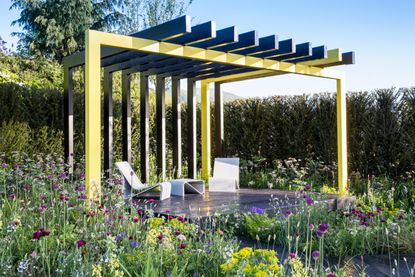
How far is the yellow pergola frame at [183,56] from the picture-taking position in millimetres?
5871

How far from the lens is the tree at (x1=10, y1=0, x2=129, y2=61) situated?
23391mm

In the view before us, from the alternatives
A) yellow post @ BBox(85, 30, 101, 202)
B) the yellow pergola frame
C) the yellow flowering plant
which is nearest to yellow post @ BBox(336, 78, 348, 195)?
the yellow pergola frame

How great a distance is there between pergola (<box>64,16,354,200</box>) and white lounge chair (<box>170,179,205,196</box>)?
4.10 feet

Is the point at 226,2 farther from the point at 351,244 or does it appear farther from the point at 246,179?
the point at 351,244

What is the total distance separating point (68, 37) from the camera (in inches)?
956

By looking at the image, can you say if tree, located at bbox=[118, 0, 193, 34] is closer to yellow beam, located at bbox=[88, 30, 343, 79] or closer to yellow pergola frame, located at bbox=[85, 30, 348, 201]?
yellow pergola frame, located at bbox=[85, 30, 348, 201]

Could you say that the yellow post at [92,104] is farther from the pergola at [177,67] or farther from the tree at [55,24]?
the tree at [55,24]

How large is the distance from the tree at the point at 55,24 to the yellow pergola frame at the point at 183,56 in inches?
601

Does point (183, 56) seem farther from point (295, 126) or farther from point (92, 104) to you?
point (295, 126)

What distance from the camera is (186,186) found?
8305 millimetres

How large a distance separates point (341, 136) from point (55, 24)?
62.0ft

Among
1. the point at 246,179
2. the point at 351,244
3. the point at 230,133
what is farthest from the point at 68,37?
the point at 351,244

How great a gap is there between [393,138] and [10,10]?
72.8ft

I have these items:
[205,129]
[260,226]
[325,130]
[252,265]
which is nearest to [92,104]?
[260,226]
